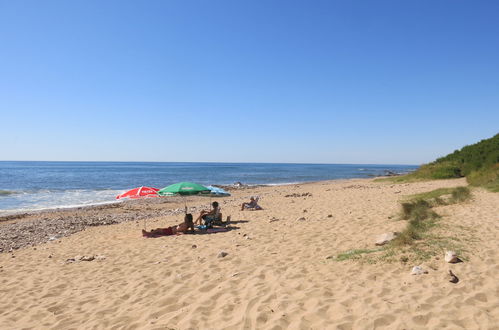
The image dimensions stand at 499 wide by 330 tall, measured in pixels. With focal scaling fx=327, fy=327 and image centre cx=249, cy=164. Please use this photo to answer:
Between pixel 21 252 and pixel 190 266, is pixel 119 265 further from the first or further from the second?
pixel 21 252

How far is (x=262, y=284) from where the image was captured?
5.54 m

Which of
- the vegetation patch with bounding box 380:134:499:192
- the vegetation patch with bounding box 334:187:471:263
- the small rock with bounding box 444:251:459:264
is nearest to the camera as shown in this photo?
the small rock with bounding box 444:251:459:264

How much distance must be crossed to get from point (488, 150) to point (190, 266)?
97.0 feet

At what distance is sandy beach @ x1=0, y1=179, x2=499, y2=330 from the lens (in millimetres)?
4293

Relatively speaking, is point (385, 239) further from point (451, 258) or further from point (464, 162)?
point (464, 162)

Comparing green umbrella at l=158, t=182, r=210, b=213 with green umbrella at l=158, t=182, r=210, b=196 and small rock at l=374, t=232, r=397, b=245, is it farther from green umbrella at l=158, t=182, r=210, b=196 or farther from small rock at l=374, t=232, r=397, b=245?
small rock at l=374, t=232, r=397, b=245

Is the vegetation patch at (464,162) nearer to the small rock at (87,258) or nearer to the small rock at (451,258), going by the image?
the small rock at (451,258)

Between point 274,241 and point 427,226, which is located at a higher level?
point 427,226

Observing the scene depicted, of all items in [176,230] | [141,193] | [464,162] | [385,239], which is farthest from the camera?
[464,162]

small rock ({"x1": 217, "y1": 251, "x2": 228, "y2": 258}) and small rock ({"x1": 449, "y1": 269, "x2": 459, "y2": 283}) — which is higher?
small rock ({"x1": 449, "y1": 269, "x2": 459, "y2": 283})

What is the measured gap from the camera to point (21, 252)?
1016cm

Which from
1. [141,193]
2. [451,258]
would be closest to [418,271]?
[451,258]

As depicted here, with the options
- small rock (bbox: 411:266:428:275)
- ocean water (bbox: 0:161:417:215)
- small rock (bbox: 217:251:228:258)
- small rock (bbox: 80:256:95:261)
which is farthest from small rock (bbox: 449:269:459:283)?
ocean water (bbox: 0:161:417:215)

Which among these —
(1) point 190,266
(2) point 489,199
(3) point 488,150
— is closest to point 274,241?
(1) point 190,266
